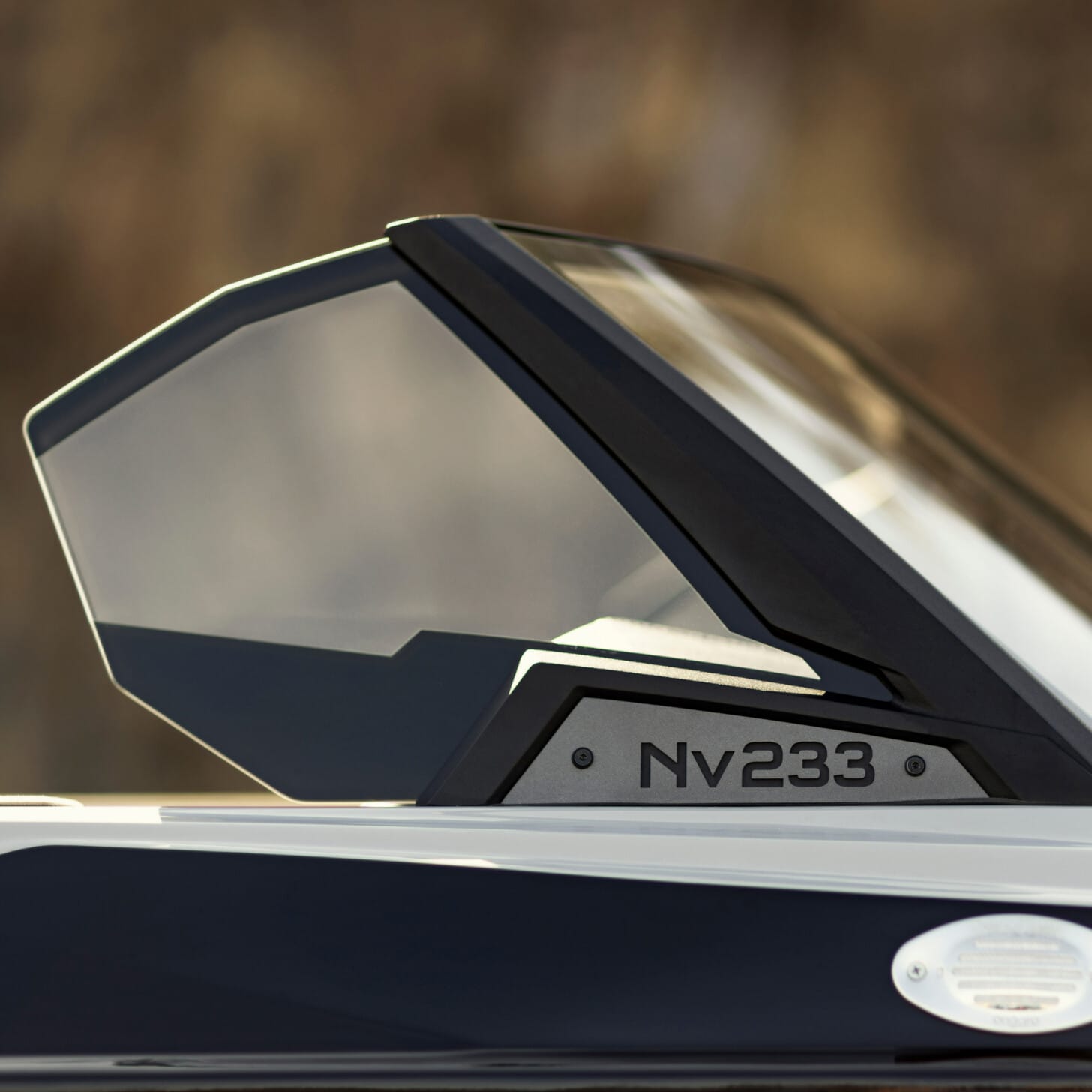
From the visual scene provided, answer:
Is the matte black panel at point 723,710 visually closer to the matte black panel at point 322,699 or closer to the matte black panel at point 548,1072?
the matte black panel at point 322,699

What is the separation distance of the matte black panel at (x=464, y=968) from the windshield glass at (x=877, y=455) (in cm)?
21

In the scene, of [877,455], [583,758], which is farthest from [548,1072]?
[877,455]

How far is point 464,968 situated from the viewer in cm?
61

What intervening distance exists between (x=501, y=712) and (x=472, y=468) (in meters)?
0.16

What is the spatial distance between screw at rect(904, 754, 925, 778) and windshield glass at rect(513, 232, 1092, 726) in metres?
0.09

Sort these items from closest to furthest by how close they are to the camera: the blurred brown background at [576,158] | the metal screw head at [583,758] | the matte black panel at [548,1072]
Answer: the matte black panel at [548,1072]
the metal screw head at [583,758]
the blurred brown background at [576,158]

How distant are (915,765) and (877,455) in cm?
30

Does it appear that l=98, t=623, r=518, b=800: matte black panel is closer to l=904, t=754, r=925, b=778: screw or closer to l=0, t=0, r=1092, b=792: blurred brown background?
l=904, t=754, r=925, b=778: screw

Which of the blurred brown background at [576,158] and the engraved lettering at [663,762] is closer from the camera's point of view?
the engraved lettering at [663,762]

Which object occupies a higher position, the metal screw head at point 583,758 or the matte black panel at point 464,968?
the metal screw head at point 583,758

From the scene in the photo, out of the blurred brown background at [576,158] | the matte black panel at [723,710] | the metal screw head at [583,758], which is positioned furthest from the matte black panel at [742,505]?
the blurred brown background at [576,158]

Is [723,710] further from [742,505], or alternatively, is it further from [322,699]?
[322,699]

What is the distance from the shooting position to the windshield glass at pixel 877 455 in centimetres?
74

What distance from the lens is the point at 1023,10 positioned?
145 inches
